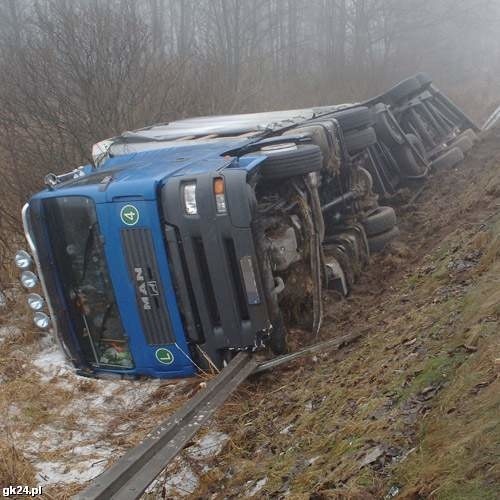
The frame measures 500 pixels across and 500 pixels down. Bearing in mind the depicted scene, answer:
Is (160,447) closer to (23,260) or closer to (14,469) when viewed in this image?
(14,469)

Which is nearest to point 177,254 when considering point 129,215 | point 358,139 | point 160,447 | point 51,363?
point 129,215

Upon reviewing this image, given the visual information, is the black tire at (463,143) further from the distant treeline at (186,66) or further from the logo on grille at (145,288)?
the logo on grille at (145,288)

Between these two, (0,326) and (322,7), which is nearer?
(0,326)

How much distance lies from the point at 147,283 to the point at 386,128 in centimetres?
484

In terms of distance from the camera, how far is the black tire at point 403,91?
29.4 feet

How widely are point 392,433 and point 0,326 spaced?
492 centimetres

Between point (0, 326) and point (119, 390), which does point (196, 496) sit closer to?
point (119, 390)

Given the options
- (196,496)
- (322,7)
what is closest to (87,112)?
(196,496)

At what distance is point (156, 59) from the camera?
10266mm

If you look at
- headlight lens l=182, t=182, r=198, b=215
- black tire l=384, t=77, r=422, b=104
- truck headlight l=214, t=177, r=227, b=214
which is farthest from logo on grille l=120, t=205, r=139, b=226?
black tire l=384, t=77, r=422, b=104

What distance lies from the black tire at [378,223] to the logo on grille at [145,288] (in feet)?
9.43

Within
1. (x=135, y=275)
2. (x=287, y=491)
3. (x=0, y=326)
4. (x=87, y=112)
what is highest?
(x=87, y=112)

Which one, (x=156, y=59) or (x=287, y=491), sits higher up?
(x=156, y=59)

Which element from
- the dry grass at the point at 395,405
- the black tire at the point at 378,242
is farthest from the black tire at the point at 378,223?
the dry grass at the point at 395,405
